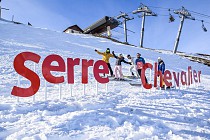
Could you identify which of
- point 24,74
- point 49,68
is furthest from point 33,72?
point 49,68

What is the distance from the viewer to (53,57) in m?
7.39

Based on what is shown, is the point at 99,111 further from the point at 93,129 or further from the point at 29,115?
the point at 29,115

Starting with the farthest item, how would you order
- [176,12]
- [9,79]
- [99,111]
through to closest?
[176,12], [9,79], [99,111]

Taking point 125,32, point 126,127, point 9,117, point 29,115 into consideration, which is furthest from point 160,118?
point 125,32

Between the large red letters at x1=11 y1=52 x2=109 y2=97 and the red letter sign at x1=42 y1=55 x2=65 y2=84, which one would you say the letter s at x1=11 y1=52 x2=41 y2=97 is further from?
the red letter sign at x1=42 y1=55 x2=65 y2=84

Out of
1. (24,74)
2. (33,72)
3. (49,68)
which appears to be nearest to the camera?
(24,74)

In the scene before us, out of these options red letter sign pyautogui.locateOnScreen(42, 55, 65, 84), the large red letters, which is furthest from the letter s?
red letter sign pyautogui.locateOnScreen(42, 55, 65, 84)

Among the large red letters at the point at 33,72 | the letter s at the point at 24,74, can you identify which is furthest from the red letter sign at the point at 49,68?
the letter s at the point at 24,74

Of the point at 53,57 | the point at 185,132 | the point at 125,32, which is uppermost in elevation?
the point at 125,32

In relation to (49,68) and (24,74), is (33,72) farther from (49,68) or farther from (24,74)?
(49,68)

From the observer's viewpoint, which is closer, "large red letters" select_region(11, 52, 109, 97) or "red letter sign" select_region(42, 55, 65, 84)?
"large red letters" select_region(11, 52, 109, 97)

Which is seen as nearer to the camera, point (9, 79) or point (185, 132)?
point (185, 132)

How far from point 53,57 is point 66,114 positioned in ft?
7.13

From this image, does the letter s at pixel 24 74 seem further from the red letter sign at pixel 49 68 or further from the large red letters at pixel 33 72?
the red letter sign at pixel 49 68
